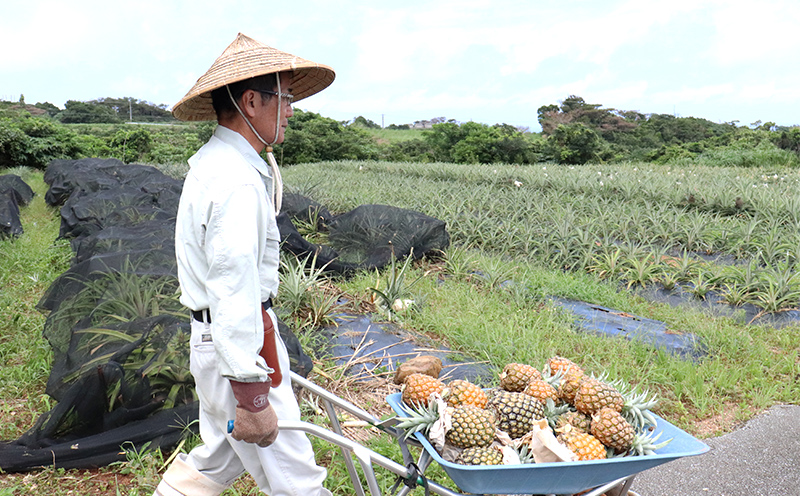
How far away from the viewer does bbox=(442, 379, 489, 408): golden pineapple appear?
1.78 meters

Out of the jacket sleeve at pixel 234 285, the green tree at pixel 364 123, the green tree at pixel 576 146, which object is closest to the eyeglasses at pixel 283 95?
the jacket sleeve at pixel 234 285

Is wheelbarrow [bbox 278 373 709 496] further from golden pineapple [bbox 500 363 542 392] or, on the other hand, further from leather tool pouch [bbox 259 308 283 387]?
golden pineapple [bbox 500 363 542 392]

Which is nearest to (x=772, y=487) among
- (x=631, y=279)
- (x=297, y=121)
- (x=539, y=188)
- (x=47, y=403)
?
(x=631, y=279)

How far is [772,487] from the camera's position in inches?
105

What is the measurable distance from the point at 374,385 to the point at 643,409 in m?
1.74

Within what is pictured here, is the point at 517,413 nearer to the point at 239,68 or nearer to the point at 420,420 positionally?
the point at 420,420

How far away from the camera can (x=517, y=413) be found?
174 cm

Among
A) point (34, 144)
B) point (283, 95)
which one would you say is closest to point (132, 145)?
point (34, 144)

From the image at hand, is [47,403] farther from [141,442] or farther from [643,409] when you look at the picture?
[643,409]

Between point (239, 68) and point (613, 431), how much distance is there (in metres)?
1.48

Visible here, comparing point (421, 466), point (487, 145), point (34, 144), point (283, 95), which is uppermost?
point (487, 145)

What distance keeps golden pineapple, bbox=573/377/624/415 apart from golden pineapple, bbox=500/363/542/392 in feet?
0.56

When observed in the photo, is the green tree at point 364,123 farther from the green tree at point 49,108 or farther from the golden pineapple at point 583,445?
the golden pineapple at point 583,445

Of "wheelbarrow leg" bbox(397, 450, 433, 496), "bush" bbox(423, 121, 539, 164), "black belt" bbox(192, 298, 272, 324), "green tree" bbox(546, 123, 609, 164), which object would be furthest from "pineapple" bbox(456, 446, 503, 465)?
"green tree" bbox(546, 123, 609, 164)
